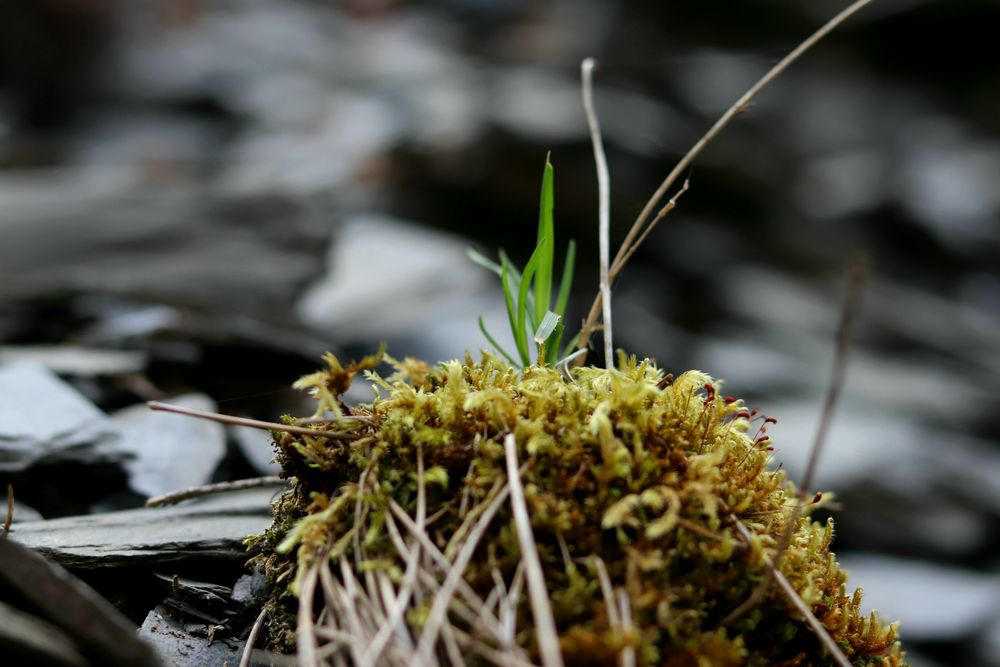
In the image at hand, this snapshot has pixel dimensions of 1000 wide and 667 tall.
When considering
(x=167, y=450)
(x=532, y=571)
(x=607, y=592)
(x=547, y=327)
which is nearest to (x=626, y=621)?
(x=607, y=592)

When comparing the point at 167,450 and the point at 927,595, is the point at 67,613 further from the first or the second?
the point at 927,595

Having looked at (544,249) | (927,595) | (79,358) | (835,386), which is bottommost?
(835,386)

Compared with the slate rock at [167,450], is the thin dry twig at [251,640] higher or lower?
lower

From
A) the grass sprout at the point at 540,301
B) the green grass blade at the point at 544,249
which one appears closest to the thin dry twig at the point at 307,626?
the grass sprout at the point at 540,301

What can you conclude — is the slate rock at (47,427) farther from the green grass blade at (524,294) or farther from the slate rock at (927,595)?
the slate rock at (927,595)

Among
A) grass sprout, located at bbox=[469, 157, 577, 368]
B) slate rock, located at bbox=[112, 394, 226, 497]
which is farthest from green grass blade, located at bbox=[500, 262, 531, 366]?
slate rock, located at bbox=[112, 394, 226, 497]

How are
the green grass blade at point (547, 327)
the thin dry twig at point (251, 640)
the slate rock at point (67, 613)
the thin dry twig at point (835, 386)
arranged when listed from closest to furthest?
the thin dry twig at point (835, 386) < the slate rock at point (67, 613) < the thin dry twig at point (251, 640) < the green grass blade at point (547, 327)

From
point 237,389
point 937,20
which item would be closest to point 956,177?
point 937,20
